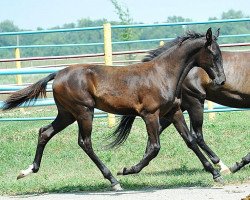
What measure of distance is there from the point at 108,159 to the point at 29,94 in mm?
2352

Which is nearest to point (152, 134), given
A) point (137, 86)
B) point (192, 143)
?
point (137, 86)

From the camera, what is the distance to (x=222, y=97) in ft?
35.0

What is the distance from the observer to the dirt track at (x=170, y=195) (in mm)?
8320

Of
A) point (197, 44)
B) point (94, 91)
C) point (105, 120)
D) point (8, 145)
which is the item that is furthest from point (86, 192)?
point (105, 120)

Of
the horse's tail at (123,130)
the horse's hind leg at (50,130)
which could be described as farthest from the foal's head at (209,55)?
the horse's hind leg at (50,130)

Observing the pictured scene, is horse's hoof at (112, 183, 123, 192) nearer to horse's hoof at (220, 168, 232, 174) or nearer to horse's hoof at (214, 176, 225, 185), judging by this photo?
horse's hoof at (214, 176, 225, 185)

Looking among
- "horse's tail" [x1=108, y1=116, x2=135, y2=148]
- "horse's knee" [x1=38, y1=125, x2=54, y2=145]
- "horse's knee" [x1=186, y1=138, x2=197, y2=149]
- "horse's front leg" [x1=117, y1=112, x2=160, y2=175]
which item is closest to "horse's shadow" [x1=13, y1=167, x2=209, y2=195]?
"horse's front leg" [x1=117, y1=112, x2=160, y2=175]

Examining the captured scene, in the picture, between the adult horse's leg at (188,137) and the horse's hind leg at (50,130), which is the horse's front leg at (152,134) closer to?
the adult horse's leg at (188,137)

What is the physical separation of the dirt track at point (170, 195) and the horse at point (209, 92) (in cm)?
142

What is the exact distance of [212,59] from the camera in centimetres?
918

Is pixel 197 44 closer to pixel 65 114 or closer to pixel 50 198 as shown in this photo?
pixel 65 114

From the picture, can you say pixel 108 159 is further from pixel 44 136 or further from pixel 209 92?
pixel 44 136

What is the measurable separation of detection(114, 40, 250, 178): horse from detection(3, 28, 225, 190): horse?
870mm

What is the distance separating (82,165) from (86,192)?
2354 millimetres
